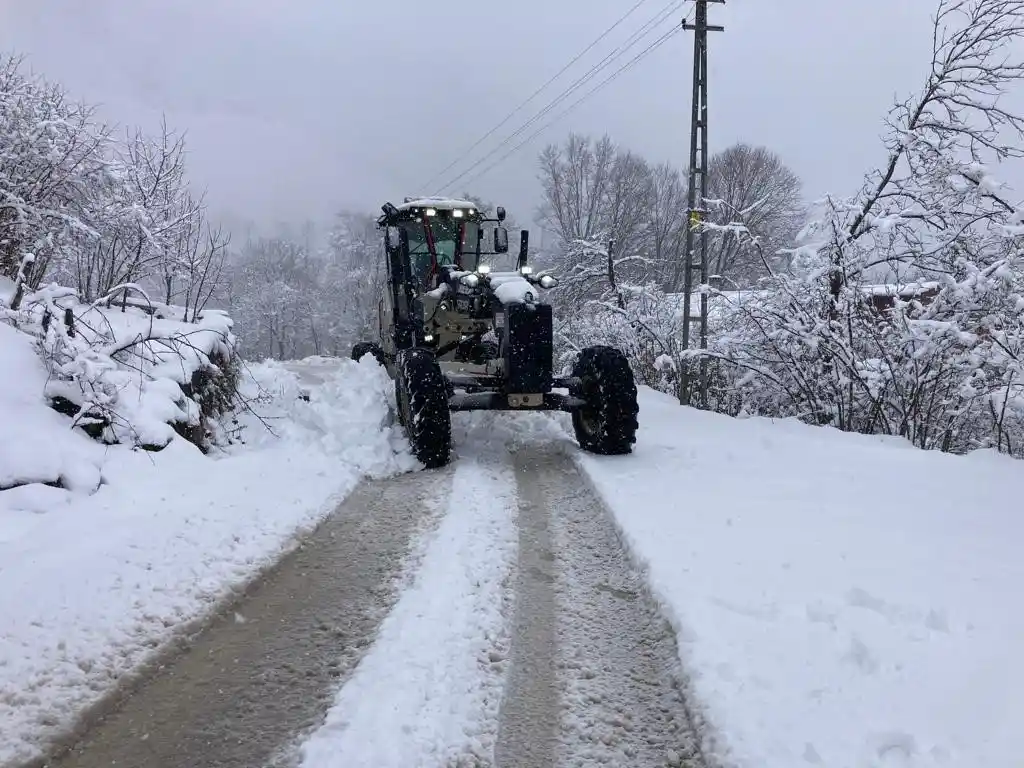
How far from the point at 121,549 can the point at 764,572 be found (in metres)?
3.49

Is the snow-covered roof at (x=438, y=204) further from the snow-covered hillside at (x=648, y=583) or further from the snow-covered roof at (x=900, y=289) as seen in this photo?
the snow-covered roof at (x=900, y=289)

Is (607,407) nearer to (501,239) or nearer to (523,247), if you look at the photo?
(501,239)

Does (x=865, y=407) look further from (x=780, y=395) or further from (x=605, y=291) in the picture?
(x=605, y=291)

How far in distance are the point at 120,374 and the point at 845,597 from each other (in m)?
5.31

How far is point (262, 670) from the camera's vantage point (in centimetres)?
287

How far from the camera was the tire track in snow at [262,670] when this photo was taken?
2.37 meters

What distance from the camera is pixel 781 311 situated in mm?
8711

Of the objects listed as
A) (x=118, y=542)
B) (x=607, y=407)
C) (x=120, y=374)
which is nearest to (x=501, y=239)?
(x=607, y=407)

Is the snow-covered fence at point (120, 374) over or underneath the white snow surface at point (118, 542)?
over

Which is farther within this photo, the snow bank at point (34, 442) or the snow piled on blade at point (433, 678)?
the snow bank at point (34, 442)

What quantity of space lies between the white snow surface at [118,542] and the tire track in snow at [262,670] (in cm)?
15

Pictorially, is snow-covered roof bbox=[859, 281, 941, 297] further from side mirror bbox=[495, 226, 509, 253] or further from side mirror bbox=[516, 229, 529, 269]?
side mirror bbox=[495, 226, 509, 253]

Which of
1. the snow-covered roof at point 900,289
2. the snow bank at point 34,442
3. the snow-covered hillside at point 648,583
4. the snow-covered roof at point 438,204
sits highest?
the snow-covered roof at point 438,204

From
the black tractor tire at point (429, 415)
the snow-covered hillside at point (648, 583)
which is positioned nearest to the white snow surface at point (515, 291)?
the black tractor tire at point (429, 415)
